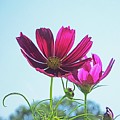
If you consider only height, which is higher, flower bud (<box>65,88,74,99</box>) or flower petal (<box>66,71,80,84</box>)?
flower petal (<box>66,71,80,84</box>)

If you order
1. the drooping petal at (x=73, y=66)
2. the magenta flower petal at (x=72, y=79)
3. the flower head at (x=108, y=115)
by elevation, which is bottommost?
the flower head at (x=108, y=115)

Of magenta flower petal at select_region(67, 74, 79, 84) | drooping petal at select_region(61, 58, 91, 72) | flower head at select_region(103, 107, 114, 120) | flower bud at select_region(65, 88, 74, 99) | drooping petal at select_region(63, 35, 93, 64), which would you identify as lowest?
flower head at select_region(103, 107, 114, 120)

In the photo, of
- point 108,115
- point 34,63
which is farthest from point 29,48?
point 108,115

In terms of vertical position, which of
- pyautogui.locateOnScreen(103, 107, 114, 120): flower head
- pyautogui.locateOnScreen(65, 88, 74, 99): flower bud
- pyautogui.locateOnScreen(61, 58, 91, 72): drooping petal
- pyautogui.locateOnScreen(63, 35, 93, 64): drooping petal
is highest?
pyautogui.locateOnScreen(63, 35, 93, 64): drooping petal

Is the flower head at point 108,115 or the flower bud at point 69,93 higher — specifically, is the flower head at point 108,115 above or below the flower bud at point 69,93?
below

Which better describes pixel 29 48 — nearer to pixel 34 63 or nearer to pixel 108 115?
pixel 34 63
